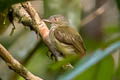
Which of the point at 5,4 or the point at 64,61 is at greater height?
the point at 5,4

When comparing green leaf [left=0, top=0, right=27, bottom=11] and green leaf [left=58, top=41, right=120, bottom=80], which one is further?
green leaf [left=58, top=41, right=120, bottom=80]

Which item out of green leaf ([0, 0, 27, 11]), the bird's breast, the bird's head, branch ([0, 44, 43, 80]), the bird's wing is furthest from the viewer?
the bird's head

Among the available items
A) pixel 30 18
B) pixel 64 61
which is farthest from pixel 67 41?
pixel 64 61

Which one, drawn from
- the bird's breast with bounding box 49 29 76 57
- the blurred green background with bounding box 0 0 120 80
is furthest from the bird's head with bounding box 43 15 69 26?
the bird's breast with bounding box 49 29 76 57

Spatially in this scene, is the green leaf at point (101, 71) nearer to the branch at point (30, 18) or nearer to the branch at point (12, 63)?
the branch at point (12, 63)

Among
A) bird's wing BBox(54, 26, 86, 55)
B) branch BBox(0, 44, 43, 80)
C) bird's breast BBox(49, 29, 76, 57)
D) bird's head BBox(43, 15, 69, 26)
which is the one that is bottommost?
bird's head BBox(43, 15, 69, 26)

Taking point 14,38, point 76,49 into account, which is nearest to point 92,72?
point 76,49

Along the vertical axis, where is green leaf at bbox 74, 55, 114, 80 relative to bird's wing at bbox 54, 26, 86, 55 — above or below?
above

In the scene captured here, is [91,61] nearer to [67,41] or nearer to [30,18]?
[67,41]

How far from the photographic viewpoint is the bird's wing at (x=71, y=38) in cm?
171

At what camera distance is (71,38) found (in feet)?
5.84

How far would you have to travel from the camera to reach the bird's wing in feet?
5.61

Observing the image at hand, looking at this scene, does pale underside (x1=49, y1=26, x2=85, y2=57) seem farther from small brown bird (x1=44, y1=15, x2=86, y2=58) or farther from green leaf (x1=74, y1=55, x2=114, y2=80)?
green leaf (x1=74, y1=55, x2=114, y2=80)

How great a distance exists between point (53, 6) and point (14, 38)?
677 mm
